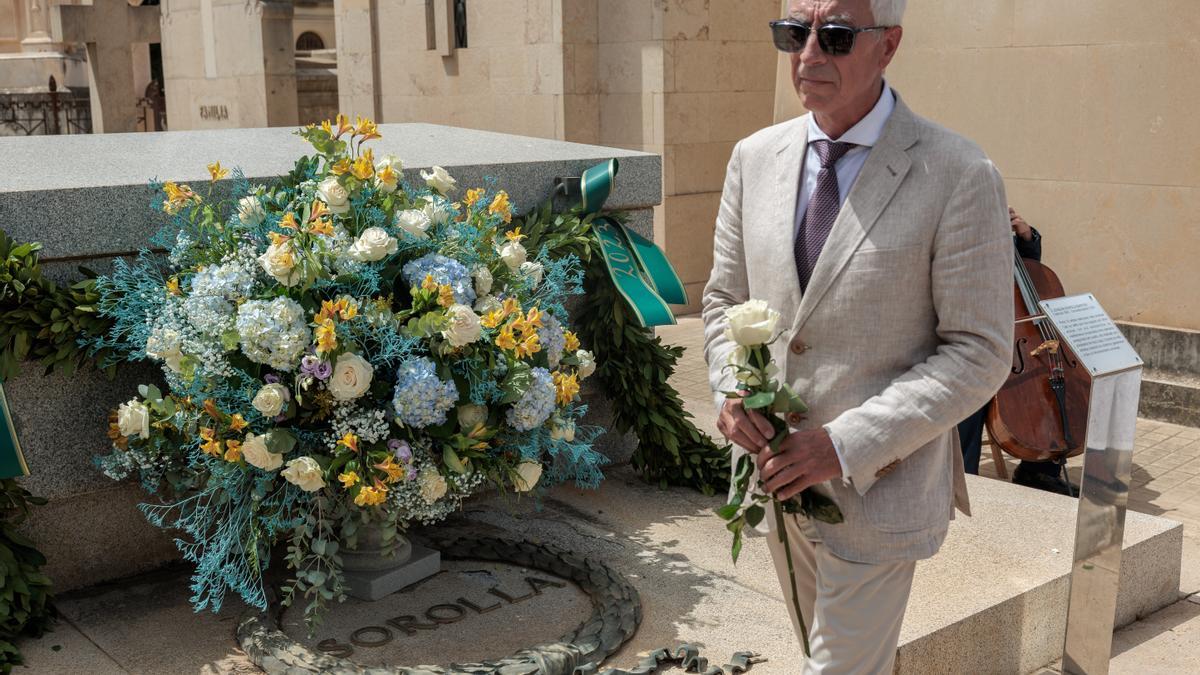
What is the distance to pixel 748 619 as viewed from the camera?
3871mm

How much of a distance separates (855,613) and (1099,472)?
4.55ft

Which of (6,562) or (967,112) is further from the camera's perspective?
(967,112)

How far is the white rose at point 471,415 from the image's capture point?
3.62 m

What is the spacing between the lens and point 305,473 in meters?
3.38

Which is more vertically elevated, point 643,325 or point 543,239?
point 543,239

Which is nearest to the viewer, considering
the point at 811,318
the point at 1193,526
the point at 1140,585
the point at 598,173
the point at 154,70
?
the point at 811,318

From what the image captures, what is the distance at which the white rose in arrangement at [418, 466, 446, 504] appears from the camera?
11.5ft

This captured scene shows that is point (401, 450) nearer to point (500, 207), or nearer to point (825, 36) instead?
point (500, 207)

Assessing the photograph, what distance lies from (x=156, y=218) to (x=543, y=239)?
4.75 feet

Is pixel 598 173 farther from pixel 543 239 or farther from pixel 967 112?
pixel 967 112

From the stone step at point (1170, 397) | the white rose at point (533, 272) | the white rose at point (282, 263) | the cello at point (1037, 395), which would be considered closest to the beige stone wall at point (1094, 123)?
the stone step at point (1170, 397)

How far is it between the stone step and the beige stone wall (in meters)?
0.33

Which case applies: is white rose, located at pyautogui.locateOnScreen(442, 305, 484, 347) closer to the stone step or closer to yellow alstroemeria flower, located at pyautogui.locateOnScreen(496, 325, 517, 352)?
yellow alstroemeria flower, located at pyautogui.locateOnScreen(496, 325, 517, 352)

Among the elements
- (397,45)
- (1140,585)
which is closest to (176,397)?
(1140,585)
